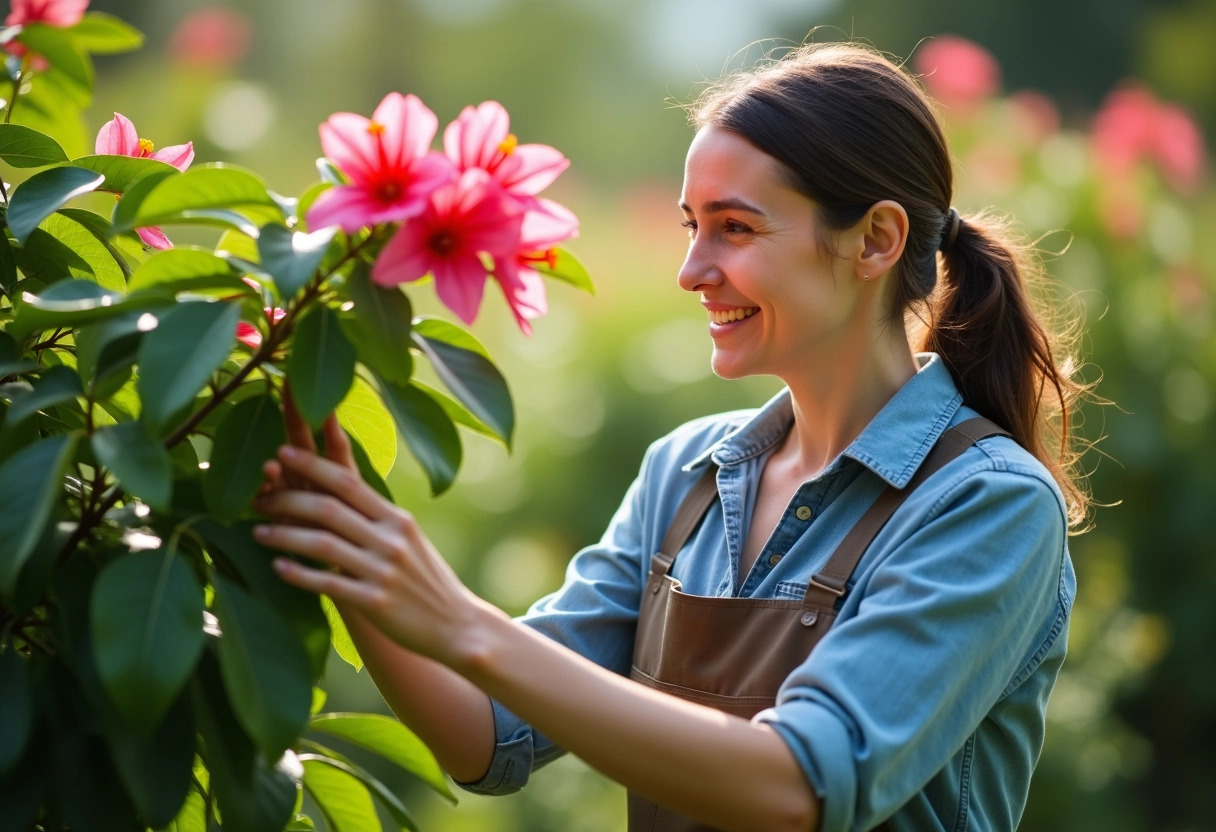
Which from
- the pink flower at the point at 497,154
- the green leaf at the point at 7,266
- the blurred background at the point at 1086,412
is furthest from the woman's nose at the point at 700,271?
the blurred background at the point at 1086,412

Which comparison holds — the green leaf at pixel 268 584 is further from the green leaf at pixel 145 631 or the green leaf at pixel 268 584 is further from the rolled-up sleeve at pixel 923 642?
the rolled-up sleeve at pixel 923 642

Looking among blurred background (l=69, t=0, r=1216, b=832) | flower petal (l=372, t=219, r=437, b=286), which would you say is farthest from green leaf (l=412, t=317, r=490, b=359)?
blurred background (l=69, t=0, r=1216, b=832)

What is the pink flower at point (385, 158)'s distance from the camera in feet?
2.99

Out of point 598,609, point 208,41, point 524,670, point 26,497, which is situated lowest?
point 598,609

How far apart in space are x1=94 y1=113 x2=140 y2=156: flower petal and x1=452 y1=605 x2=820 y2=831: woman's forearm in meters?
0.59

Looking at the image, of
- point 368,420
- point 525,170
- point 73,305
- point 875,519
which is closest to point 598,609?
point 875,519

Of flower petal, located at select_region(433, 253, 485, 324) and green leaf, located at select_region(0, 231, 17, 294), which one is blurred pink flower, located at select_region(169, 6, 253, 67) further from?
flower petal, located at select_region(433, 253, 485, 324)

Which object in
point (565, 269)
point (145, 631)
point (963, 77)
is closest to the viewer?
point (145, 631)

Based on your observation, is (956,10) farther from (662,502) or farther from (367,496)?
(367,496)

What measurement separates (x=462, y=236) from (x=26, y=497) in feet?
1.15

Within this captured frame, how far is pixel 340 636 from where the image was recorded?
3.87 feet

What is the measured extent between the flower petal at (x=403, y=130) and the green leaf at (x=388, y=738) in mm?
509

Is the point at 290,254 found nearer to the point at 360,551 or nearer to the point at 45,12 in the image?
the point at 360,551

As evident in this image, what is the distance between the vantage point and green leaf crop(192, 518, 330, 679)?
926mm
